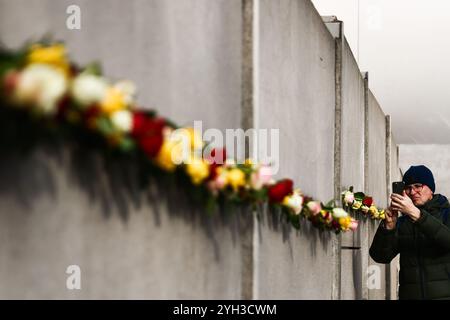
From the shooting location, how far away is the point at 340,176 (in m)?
6.78

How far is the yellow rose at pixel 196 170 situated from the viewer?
2777 mm

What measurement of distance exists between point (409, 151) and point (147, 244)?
91.8 ft

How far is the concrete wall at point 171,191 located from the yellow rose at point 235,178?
166 mm

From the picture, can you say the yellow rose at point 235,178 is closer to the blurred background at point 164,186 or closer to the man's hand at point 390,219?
the blurred background at point 164,186

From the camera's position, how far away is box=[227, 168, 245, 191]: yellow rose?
3135 mm

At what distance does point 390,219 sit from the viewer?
6.30 m

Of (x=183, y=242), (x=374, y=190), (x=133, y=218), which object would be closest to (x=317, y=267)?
(x=183, y=242)

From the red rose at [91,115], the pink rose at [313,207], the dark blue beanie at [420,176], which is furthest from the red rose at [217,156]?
the dark blue beanie at [420,176]

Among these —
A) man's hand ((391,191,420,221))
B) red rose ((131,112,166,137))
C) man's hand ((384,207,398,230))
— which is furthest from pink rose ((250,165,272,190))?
man's hand ((384,207,398,230))

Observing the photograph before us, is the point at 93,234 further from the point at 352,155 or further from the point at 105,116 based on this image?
the point at 352,155

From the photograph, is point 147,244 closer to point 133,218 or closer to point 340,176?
point 133,218

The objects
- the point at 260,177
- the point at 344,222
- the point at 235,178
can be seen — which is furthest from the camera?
the point at 344,222

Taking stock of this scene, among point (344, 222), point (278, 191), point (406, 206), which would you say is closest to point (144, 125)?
point (278, 191)

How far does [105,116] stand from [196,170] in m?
0.67
